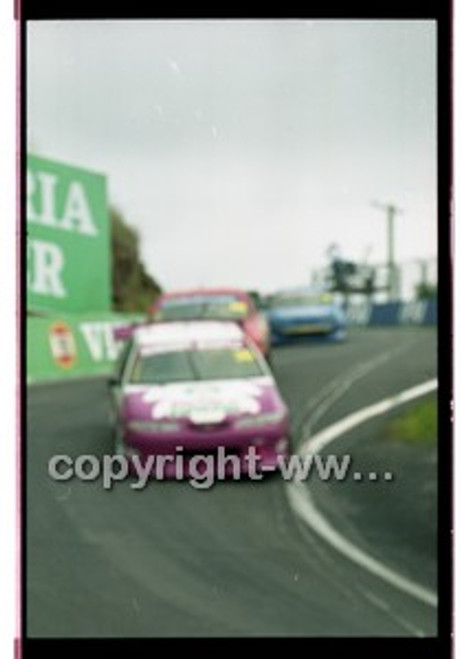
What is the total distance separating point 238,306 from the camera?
3.47 meters

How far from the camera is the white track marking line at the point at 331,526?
10.7 feet

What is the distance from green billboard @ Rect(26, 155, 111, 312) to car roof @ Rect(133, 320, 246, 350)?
0.19 meters

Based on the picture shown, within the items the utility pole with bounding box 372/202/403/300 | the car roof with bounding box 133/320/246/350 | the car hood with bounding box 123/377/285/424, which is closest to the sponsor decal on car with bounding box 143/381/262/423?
the car hood with bounding box 123/377/285/424

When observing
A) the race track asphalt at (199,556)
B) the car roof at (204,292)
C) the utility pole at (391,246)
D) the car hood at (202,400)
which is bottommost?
the race track asphalt at (199,556)

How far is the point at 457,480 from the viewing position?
129 inches

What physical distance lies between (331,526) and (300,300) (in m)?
0.80

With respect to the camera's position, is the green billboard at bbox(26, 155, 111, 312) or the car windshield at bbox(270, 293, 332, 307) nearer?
the green billboard at bbox(26, 155, 111, 312)

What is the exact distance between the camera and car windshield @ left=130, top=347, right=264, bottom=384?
3.58m

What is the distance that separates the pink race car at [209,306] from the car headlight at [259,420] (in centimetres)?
35

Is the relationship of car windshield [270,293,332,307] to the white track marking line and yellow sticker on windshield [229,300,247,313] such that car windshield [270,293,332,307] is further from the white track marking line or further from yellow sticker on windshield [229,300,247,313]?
the white track marking line

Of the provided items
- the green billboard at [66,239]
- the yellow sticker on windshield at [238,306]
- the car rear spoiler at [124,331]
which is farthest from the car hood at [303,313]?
the green billboard at [66,239]

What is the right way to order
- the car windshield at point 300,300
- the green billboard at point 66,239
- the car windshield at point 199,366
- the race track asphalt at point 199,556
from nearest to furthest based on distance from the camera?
1. the race track asphalt at point 199,556
2. the green billboard at point 66,239
3. the car windshield at point 300,300
4. the car windshield at point 199,366

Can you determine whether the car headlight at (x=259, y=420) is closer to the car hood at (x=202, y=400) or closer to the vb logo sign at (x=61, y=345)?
the car hood at (x=202, y=400)

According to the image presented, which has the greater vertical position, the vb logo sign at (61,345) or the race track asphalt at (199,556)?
the vb logo sign at (61,345)
